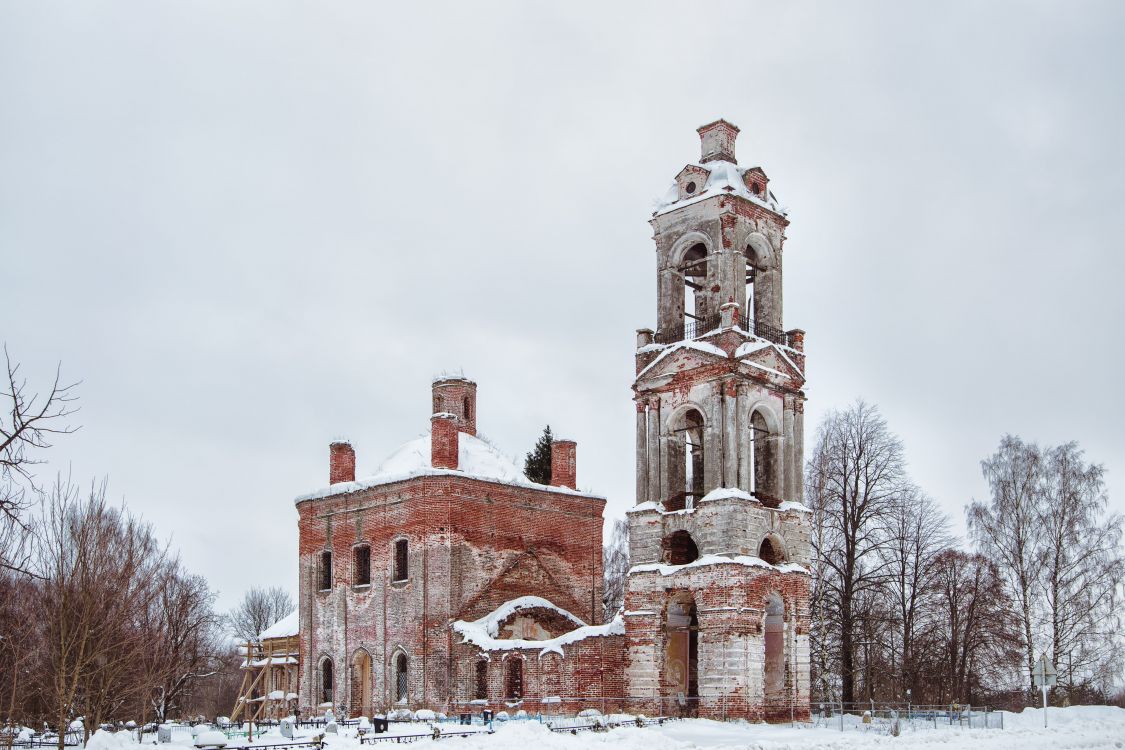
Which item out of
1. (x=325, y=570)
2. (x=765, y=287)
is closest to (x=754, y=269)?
(x=765, y=287)

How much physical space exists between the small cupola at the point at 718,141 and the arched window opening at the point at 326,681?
61.1 feet

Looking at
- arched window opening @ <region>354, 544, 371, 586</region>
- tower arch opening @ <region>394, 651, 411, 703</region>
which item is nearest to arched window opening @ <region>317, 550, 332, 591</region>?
arched window opening @ <region>354, 544, 371, 586</region>

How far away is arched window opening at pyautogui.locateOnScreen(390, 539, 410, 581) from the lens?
117 ft

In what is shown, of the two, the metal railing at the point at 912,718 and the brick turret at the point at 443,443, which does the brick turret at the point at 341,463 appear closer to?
the brick turret at the point at 443,443

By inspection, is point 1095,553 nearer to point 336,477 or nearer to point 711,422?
point 711,422

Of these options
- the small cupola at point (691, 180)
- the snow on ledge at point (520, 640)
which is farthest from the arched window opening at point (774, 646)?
the small cupola at point (691, 180)

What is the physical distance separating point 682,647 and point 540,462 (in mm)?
21749

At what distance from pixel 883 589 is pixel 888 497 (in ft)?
9.07

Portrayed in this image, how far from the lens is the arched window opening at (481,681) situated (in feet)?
109

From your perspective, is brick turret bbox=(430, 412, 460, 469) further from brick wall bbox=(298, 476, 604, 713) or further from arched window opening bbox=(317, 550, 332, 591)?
arched window opening bbox=(317, 550, 332, 591)

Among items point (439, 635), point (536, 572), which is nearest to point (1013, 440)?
point (536, 572)

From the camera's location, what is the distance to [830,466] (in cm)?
3766

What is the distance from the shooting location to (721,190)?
32844mm

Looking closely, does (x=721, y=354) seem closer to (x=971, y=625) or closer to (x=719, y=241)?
(x=719, y=241)
